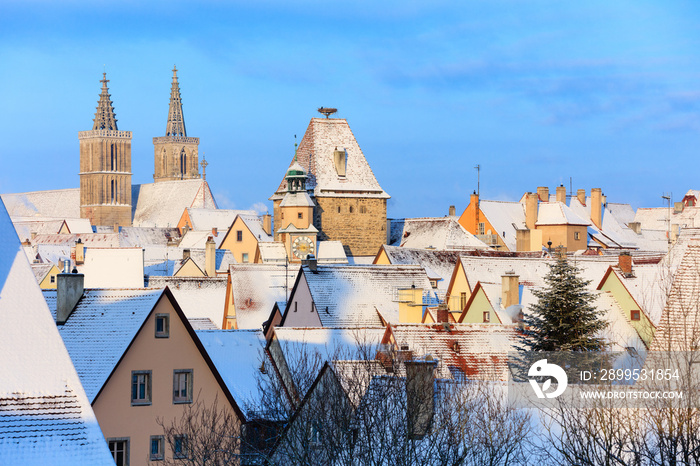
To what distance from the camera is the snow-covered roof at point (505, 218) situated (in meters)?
105

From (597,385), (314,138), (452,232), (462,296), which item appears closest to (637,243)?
Result: (452,232)

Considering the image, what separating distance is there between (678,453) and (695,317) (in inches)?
87.1

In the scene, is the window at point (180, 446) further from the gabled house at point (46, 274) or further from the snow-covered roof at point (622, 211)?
the snow-covered roof at point (622, 211)

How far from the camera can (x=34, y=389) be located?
17000mm

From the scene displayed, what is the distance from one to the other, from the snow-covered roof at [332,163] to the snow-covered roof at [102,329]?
64848 millimetres

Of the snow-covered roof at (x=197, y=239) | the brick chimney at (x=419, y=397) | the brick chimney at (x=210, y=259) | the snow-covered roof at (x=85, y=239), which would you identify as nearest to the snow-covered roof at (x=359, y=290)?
the brick chimney at (x=419, y=397)

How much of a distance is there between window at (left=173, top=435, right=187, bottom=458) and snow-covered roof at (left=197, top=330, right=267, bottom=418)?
2.41 m

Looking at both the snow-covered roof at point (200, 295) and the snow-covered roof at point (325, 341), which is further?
the snow-covered roof at point (200, 295)

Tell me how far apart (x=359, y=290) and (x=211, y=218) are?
95030 mm

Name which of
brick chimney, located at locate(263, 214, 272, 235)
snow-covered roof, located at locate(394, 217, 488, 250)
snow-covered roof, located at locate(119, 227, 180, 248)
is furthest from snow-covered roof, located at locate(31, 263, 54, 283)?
snow-covered roof, located at locate(119, 227, 180, 248)

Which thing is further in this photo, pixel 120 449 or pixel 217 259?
pixel 217 259

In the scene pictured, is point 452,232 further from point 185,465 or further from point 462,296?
point 185,465

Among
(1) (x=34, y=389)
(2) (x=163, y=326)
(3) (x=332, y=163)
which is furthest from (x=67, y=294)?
(3) (x=332, y=163)

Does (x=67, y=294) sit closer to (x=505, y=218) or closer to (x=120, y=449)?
Answer: (x=120, y=449)
